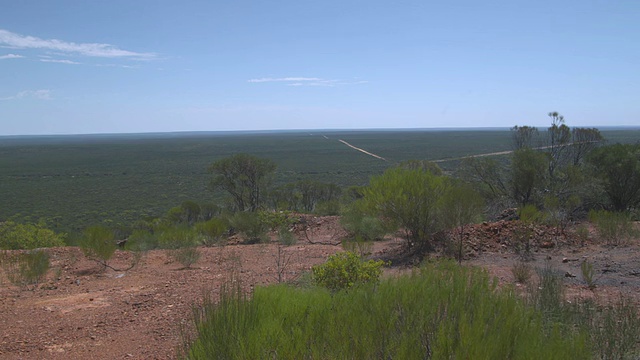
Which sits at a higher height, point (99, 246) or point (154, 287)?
point (99, 246)

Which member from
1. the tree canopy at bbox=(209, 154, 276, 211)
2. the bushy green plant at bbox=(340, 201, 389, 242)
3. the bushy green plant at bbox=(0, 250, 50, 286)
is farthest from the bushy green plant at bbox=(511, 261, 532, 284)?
the tree canopy at bbox=(209, 154, 276, 211)

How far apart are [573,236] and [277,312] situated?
10136 millimetres

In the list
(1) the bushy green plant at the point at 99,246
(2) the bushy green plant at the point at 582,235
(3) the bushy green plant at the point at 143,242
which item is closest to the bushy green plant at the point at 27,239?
(3) the bushy green plant at the point at 143,242

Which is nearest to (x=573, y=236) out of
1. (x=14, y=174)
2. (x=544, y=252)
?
(x=544, y=252)

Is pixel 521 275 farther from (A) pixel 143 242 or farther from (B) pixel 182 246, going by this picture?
(A) pixel 143 242

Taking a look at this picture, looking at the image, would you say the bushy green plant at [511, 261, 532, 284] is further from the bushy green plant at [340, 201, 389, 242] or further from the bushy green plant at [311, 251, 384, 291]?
the bushy green plant at [340, 201, 389, 242]

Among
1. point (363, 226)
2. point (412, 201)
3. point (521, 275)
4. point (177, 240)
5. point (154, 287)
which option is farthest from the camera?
point (363, 226)

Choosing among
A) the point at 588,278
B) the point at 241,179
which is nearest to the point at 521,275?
the point at 588,278

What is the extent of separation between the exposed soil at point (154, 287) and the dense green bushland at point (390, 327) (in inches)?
38.7

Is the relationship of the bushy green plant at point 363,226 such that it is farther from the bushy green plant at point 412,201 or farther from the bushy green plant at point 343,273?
the bushy green plant at point 343,273

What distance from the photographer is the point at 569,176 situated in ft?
54.5

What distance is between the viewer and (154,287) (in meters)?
8.58

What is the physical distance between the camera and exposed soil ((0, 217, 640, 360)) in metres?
5.89

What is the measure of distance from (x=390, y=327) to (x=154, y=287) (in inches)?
242
